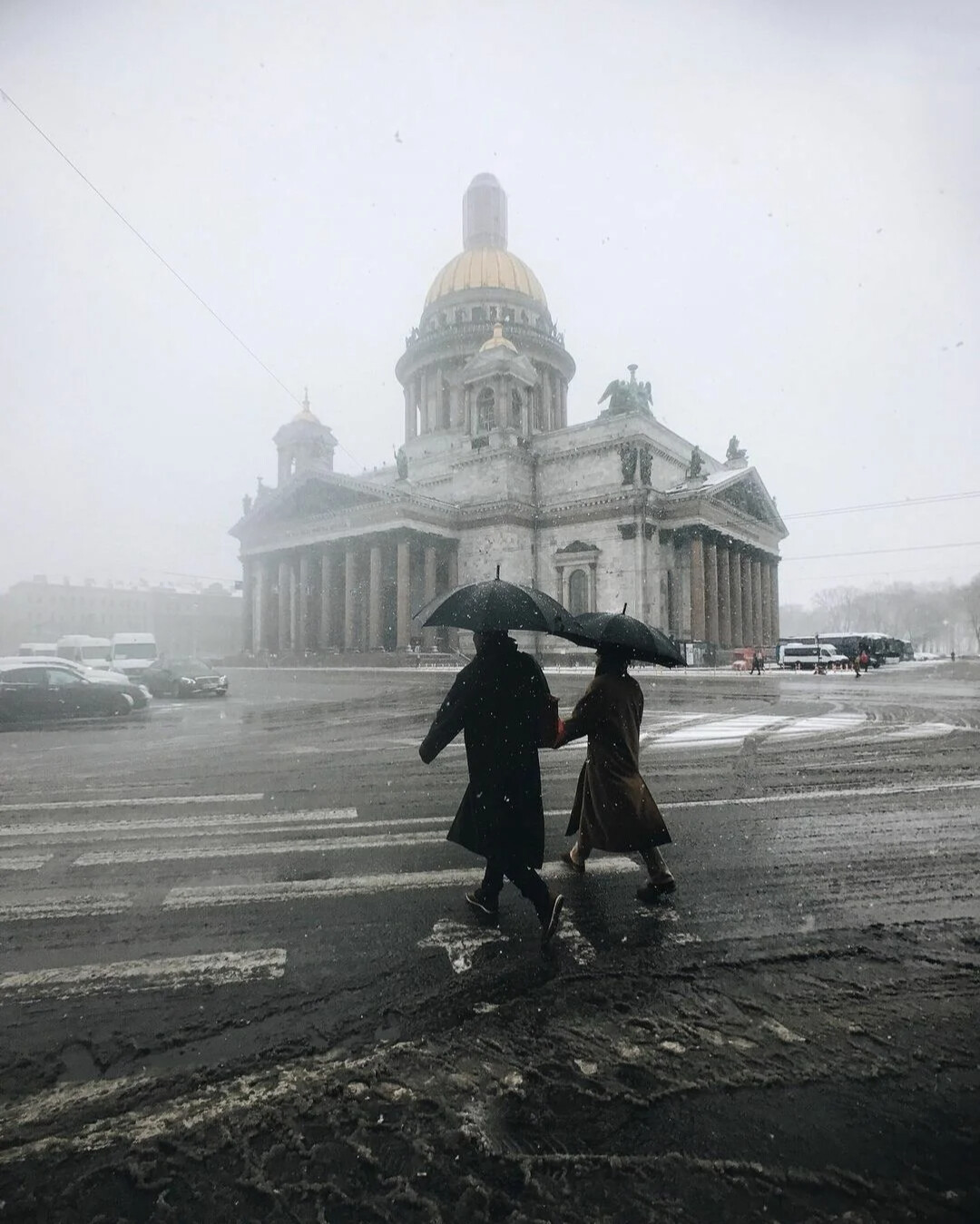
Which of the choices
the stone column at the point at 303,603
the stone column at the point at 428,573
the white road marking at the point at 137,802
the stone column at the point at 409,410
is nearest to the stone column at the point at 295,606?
the stone column at the point at 303,603

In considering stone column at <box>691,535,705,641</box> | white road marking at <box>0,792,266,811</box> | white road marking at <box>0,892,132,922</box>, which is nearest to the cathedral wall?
stone column at <box>691,535,705,641</box>

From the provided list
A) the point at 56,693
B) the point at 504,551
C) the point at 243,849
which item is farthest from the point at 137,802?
the point at 504,551

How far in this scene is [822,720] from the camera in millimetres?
13508

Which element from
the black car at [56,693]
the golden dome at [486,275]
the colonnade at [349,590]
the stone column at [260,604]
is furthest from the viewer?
the golden dome at [486,275]

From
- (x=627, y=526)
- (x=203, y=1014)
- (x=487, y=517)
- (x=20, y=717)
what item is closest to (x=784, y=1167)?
(x=203, y=1014)

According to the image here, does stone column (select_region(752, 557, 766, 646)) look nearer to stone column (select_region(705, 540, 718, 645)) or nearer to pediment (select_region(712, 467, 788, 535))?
pediment (select_region(712, 467, 788, 535))

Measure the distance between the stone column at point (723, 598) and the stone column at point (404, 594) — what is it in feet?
64.6

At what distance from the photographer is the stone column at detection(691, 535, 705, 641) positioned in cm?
4150

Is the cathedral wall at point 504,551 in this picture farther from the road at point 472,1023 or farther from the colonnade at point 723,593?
the road at point 472,1023

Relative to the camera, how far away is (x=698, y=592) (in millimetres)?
41625

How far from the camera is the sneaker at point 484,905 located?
13.3 ft

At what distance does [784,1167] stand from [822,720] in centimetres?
1257

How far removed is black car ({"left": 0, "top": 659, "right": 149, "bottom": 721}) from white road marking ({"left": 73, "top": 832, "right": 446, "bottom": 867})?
13132 mm

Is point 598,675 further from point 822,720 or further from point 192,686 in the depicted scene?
point 192,686
